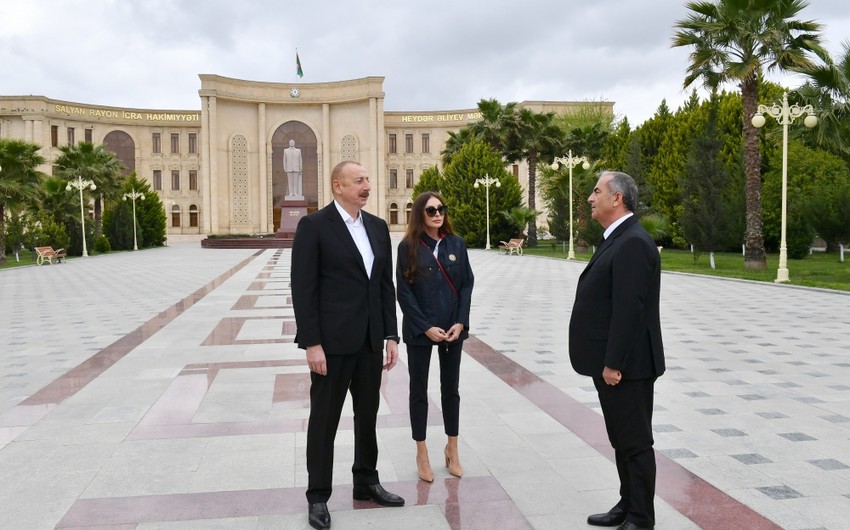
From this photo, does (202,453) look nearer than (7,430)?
Yes

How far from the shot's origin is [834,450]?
4.86 metres

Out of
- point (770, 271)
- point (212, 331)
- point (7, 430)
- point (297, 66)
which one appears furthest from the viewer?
point (297, 66)

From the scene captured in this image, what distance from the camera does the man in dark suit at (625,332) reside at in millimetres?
3365

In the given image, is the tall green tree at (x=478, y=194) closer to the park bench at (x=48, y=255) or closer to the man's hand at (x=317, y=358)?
the park bench at (x=48, y=255)

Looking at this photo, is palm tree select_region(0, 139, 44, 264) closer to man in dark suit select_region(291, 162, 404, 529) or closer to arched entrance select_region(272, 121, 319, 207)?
man in dark suit select_region(291, 162, 404, 529)

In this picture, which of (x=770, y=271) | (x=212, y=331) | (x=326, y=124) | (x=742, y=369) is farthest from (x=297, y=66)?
(x=742, y=369)

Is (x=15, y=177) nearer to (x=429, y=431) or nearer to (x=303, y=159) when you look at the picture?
(x=429, y=431)

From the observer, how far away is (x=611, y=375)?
3389mm

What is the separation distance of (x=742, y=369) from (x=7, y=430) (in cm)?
681

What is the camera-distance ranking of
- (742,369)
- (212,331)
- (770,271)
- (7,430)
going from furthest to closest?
(770,271)
(212,331)
(742,369)
(7,430)

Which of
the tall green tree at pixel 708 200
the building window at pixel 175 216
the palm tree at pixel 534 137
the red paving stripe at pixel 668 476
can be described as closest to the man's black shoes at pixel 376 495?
the red paving stripe at pixel 668 476

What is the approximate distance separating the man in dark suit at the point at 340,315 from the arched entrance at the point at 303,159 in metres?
62.5

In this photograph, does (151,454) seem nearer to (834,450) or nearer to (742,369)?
(834,450)

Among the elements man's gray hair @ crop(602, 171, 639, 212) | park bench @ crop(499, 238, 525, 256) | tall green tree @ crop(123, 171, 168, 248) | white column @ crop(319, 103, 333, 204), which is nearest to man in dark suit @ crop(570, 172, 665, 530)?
man's gray hair @ crop(602, 171, 639, 212)
